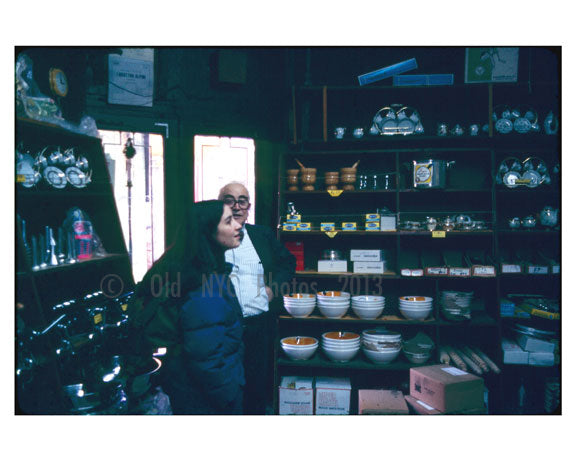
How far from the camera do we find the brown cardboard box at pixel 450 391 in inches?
70.3

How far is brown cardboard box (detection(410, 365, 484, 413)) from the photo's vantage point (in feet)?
5.86

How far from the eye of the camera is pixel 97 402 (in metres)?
1.89

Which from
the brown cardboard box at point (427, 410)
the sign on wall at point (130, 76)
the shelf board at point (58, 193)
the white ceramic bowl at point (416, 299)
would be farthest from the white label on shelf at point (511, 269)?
the sign on wall at point (130, 76)

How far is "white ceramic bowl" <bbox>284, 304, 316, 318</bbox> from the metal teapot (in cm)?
175

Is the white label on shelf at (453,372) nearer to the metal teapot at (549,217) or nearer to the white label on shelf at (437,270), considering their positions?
the white label on shelf at (437,270)

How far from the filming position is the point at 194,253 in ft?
5.52

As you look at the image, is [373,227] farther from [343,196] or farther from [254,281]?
[254,281]

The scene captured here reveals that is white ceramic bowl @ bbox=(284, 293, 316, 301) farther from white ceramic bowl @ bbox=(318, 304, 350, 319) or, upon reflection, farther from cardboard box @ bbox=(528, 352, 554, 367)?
cardboard box @ bbox=(528, 352, 554, 367)

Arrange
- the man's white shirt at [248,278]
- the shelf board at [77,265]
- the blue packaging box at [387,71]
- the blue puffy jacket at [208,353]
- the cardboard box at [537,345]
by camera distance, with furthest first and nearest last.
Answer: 1. the blue packaging box at [387,71]
2. the cardboard box at [537,345]
3. the man's white shirt at [248,278]
4. the shelf board at [77,265]
5. the blue puffy jacket at [208,353]

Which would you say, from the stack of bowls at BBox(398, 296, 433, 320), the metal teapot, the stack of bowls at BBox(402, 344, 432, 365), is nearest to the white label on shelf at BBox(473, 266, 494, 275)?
the stack of bowls at BBox(398, 296, 433, 320)

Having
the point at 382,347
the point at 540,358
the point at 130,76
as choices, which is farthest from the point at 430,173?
the point at 130,76

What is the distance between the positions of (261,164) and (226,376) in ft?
5.60

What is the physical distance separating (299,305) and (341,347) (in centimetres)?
41

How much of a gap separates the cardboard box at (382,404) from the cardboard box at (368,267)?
838mm
